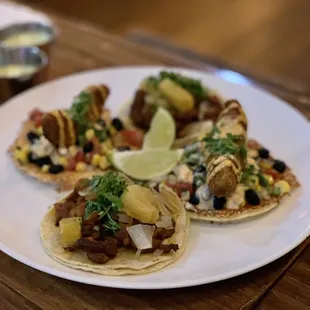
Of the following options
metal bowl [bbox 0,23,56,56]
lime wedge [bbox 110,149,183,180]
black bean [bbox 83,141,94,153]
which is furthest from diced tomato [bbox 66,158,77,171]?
metal bowl [bbox 0,23,56,56]

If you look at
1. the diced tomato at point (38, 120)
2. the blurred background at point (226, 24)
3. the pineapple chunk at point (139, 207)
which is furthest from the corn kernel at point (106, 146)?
the blurred background at point (226, 24)

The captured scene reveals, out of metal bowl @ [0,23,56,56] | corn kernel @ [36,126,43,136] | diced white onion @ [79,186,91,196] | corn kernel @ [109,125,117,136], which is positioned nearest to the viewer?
diced white onion @ [79,186,91,196]

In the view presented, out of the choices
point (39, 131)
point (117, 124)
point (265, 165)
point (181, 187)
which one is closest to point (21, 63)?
point (39, 131)

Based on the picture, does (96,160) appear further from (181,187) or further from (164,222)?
(164,222)

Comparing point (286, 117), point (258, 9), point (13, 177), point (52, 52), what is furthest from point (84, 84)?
point (258, 9)

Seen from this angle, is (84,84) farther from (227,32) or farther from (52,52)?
(227,32)

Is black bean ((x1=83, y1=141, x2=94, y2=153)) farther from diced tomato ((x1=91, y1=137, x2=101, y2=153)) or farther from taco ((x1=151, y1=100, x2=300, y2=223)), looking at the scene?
taco ((x1=151, y1=100, x2=300, y2=223))

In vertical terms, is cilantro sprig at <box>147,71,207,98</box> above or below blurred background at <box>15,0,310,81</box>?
above
